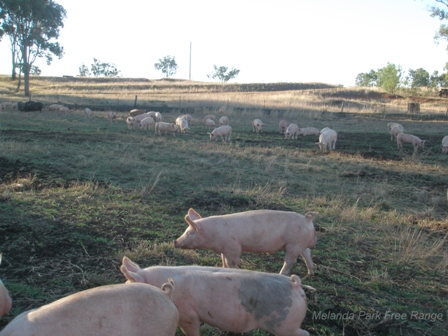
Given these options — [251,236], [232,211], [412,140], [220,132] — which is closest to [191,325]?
[251,236]

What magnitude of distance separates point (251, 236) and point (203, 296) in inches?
61.7

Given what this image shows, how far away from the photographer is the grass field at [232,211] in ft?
14.1

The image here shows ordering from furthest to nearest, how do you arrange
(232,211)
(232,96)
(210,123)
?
1. (232,96)
2. (210,123)
3. (232,211)

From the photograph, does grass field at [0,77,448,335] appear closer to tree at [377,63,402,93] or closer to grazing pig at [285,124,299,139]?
grazing pig at [285,124,299,139]

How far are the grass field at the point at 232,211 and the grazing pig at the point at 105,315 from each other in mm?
1103

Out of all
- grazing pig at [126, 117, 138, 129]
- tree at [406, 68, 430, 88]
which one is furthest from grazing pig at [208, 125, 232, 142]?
tree at [406, 68, 430, 88]

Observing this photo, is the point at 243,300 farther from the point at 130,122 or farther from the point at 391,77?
the point at 391,77

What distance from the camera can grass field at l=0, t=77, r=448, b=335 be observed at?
169 inches

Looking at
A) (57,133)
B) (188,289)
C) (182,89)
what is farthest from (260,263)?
(182,89)

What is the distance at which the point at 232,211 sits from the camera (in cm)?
710

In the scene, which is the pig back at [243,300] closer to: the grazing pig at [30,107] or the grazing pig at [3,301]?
the grazing pig at [3,301]

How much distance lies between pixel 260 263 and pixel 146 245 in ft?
4.85

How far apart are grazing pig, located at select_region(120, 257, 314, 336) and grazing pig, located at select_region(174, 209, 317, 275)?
4.13 feet

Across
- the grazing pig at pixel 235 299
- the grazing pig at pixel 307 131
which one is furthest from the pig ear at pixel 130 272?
the grazing pig at pixel 307 131
